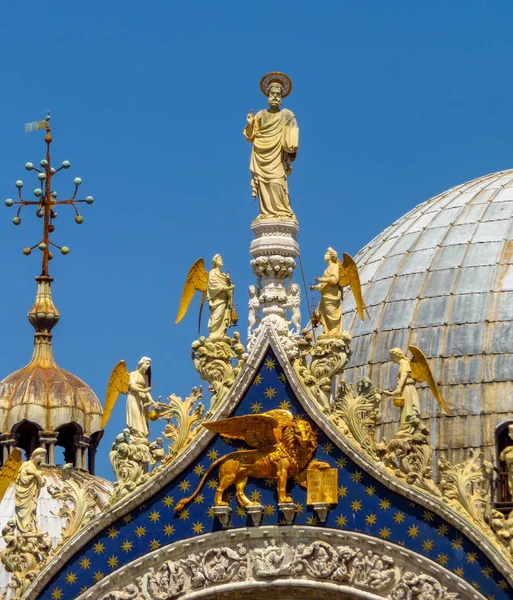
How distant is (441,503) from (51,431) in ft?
45.8

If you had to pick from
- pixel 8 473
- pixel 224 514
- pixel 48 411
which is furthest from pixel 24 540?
pixel 48 411

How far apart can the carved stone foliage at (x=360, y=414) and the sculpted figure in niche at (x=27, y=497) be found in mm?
4464

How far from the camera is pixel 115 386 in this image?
141 ft

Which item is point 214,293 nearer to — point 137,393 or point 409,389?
point 137,393

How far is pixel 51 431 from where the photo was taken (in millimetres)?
52969

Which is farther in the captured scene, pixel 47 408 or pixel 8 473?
pixel 47 408

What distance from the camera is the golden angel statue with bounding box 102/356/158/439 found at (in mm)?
42344

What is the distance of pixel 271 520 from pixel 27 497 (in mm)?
3649

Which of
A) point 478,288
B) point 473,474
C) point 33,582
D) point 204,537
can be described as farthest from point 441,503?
point 478,288

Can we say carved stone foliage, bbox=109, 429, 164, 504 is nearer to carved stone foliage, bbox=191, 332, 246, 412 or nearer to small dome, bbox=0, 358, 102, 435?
carved stone foliage, bbox=191, 332, 246, 412

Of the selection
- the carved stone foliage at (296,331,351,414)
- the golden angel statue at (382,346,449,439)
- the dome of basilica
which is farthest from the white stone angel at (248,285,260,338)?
the dome of basilica

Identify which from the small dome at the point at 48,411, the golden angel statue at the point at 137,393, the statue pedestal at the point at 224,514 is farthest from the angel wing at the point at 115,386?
the small dome at the point at 48,411

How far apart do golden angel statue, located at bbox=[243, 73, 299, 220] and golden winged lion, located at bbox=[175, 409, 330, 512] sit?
3.13 metres

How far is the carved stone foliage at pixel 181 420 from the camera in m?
41.9
